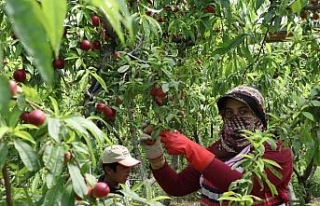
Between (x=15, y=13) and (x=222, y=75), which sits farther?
(x=222, y=75)

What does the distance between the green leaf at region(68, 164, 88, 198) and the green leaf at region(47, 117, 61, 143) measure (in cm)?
9

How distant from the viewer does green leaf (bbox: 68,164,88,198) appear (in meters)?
1.20

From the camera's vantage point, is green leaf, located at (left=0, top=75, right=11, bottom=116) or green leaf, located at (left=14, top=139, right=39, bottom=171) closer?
green leaf, located at (left=0, top=75, right=11, bottom=116)

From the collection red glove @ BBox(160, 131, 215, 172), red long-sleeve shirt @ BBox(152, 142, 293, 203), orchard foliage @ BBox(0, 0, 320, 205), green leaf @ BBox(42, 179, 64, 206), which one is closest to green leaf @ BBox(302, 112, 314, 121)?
orchard foliage @ BBox(0, 0, 320, 205)

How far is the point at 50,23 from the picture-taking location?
49 centimetres

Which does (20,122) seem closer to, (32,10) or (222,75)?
(32,10)

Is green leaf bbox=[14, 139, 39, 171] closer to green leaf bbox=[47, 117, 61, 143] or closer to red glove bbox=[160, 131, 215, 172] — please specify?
green leaf bbox=[47, 117, 61, 143]

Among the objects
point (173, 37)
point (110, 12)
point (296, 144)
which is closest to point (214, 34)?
point (173, 37)

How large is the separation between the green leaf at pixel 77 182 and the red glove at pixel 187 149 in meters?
1.18

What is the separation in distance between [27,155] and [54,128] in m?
0.09

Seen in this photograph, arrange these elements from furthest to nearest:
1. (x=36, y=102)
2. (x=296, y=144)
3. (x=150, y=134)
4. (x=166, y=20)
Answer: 1. (x=166, y=20)
2. (x=150, y=134)
3. (x=296, y=144)
4. (x=36, y=102)

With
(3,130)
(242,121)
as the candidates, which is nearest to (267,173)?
(242,121)

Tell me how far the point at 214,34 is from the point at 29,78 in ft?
3.97

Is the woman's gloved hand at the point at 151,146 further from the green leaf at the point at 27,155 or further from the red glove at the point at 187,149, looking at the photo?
the green leaf at the point at 27,155
